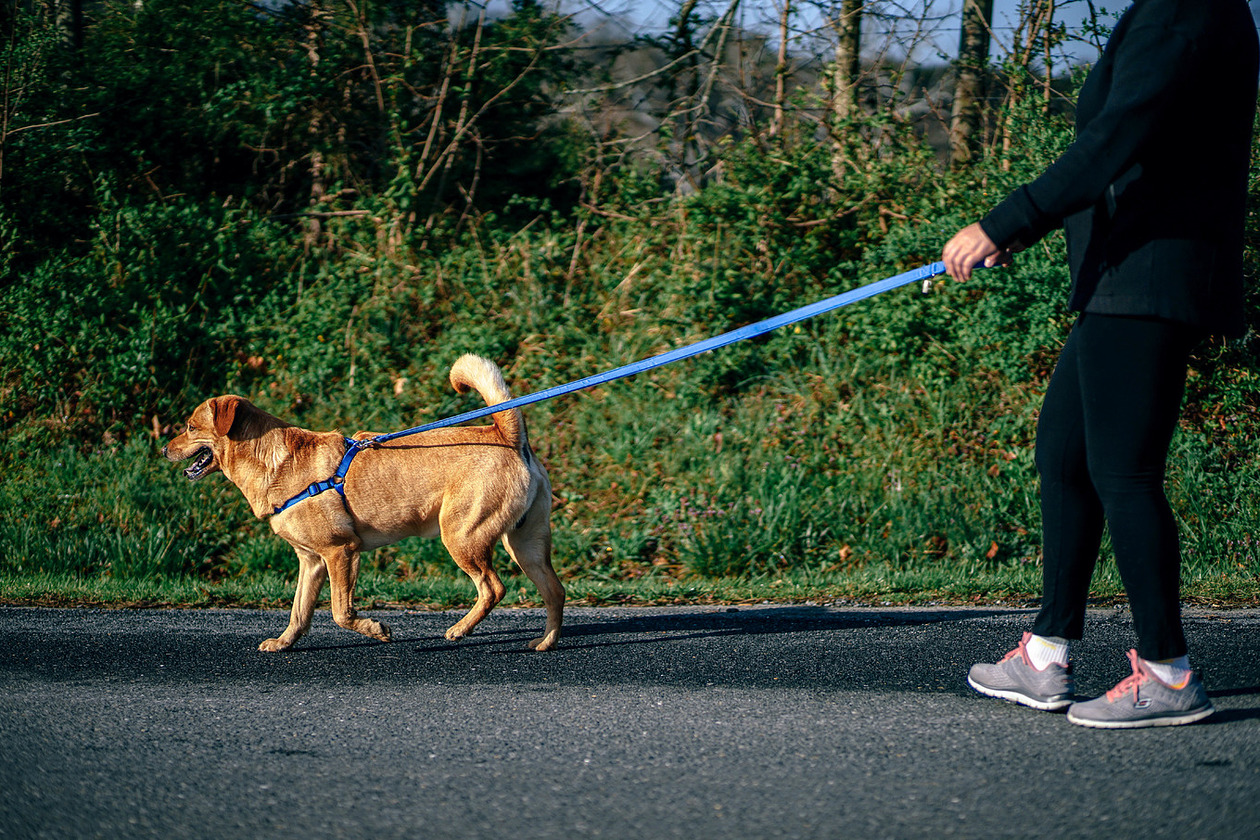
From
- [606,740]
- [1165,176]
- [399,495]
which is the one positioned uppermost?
[1165,176]

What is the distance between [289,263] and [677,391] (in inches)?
190

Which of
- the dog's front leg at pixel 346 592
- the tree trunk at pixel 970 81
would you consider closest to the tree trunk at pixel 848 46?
the tree trunk at pixel 970 81

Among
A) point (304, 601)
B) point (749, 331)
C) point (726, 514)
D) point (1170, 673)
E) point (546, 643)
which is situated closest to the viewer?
point (1170, 673)

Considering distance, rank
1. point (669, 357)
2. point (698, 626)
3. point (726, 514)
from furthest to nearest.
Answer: point (726, 514) → point (698, 626) → point (669, 357)

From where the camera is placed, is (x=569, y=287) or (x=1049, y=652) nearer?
(x=1049, y=652)

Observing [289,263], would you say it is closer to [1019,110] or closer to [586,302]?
[586,302]

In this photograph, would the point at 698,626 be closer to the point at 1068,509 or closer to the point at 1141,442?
the point at 1068,509

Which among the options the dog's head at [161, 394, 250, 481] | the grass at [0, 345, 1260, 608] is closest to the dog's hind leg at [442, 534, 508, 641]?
the grass at [0, 345, 1260, 608]

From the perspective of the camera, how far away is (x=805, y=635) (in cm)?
464

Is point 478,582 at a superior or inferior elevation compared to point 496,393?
inferior

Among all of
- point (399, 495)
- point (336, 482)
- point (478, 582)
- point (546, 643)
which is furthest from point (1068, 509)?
point (336, 482)

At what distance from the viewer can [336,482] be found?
491cm

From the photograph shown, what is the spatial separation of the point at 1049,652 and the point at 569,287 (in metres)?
Result: 7.65

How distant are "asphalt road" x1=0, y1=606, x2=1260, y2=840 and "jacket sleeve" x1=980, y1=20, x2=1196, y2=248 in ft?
4.93
